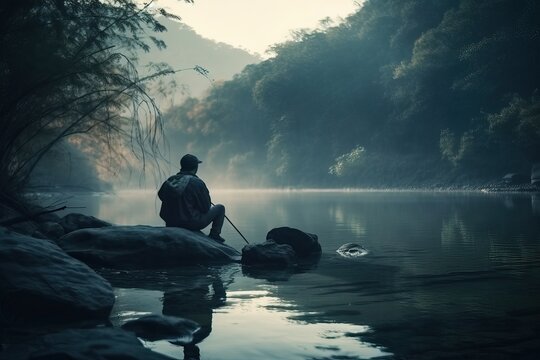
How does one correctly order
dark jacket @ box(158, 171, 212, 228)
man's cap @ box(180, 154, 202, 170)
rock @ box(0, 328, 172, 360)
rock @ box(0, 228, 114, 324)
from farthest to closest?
man's cap @ box(180, 154, 202, 170)
dark jacket @ box(158, 171, 212, 228)
rock @ box(0, 228, 114, 324)
rock @ box(0, 328, 172, 360)

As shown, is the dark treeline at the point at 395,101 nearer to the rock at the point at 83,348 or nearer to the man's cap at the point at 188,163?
the man's cap at the point at 188,163

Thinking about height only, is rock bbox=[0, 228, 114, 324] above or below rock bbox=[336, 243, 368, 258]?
below

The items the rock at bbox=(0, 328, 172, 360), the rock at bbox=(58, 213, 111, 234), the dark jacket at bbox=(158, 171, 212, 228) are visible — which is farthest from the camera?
the rock at bbox=(58, 213, 111, 234)

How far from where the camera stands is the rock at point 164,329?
5.71 meters

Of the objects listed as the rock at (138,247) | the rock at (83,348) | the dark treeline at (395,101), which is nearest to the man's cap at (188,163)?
the rock at (138,247)

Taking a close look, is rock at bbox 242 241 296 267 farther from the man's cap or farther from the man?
the man's cap

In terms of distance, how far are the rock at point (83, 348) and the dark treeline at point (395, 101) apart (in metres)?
35.7

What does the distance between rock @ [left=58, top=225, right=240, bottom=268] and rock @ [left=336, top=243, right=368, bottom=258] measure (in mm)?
2117

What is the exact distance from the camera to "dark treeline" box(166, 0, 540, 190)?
4541 cm

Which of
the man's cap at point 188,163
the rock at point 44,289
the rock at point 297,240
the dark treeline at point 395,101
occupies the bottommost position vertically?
the rock at point 44,289

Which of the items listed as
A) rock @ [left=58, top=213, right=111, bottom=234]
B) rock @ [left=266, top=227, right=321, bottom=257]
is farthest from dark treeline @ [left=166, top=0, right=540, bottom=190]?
rock @ [left=58, top=213, right=111, bottom=234]

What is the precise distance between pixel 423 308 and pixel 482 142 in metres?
40.6

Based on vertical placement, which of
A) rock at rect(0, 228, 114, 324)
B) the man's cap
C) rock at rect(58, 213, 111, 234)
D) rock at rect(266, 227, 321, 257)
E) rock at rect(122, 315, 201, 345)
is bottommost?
rock at rect(122, 315, 201, 345)

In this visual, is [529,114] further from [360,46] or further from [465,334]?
[465,334]
